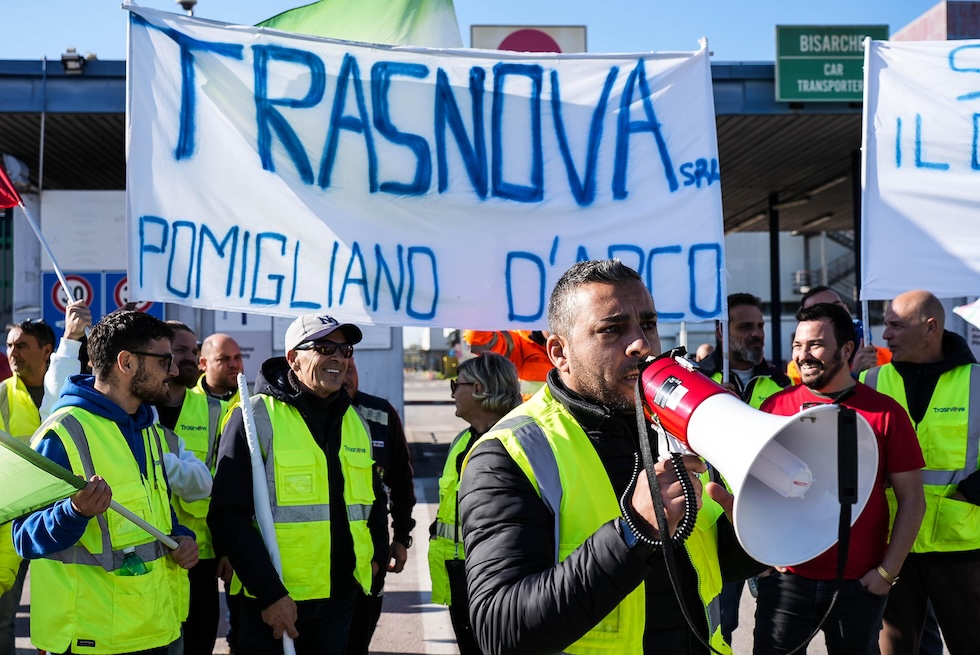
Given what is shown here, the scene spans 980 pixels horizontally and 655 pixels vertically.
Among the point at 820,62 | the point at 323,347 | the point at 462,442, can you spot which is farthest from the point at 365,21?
the point at 820,62

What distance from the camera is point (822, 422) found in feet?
5.20

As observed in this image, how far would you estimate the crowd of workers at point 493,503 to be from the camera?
71.9 inches

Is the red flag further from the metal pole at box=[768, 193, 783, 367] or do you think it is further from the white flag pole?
the metal pole at box=[768, 193, 783, 367]

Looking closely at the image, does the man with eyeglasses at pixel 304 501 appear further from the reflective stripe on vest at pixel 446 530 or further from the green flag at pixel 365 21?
the green flag at pixel 365 21

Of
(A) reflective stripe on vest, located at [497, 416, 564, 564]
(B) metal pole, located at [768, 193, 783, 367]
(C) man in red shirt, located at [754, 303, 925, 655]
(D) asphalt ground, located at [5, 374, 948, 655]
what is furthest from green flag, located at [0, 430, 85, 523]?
(B) metal pole, located at [768, 193, 783, 367]

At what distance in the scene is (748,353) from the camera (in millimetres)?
5203

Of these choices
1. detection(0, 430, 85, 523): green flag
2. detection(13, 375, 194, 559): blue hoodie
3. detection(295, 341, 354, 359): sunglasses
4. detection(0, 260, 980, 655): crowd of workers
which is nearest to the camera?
detection(0, 260, 980, 655): crowd of workers

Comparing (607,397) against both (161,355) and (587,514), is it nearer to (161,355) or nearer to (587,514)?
(587,514)

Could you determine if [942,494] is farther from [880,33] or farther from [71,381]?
[880,33]

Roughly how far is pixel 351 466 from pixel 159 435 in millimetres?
762

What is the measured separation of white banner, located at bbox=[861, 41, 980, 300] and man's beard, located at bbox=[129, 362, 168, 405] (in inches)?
119

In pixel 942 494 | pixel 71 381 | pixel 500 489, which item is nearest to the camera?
pixel 500 489

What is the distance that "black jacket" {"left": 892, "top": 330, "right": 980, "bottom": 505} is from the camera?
160 inches

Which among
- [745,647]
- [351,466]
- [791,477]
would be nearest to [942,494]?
[745,647]
